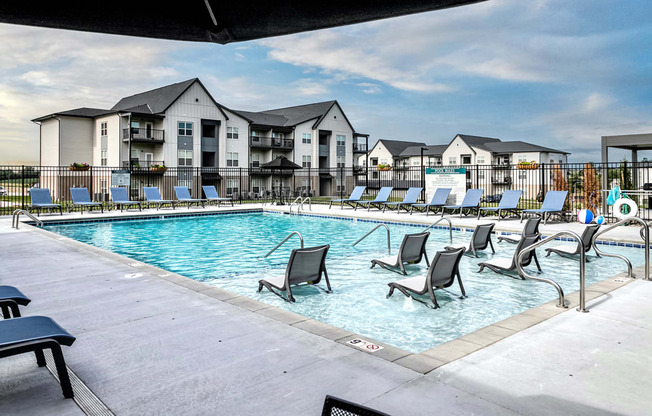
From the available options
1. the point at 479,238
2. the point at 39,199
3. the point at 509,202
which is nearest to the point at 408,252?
the point at 479,238

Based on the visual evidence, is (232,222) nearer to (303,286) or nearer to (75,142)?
(303,286)

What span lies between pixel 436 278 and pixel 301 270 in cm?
185

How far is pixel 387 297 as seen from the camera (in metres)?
6.41

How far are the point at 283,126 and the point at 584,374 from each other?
42.9m

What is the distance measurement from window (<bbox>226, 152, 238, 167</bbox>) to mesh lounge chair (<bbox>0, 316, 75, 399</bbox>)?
124ft

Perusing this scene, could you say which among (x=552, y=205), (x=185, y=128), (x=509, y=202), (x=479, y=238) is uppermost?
(x=185, y=128)

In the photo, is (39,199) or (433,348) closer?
(433,348)

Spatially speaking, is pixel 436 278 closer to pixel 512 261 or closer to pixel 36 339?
pixel 512 261

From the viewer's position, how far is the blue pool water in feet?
18.1

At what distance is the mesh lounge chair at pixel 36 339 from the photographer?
269 cm

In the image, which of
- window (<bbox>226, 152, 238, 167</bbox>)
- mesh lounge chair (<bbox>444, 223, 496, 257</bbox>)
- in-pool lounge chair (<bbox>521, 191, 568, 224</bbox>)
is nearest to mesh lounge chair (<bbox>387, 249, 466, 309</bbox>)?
mesh lounge chair (<bbox>444, 223, 496, 257</bbox>)

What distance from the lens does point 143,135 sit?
3559 cm

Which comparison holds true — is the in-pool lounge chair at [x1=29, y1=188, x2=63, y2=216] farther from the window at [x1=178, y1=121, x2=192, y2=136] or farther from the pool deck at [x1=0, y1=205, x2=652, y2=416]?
the window at [x1=178, y1=121, x2=192, y2=136]

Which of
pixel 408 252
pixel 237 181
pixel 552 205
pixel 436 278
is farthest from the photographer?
pixel 237 181
